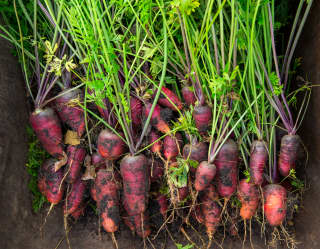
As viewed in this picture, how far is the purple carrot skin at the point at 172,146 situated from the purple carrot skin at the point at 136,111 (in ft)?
0.76

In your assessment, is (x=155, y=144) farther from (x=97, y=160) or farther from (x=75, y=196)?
(x=75, y=196)

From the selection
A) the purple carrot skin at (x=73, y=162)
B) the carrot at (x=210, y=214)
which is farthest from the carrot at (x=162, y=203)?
the purple carrot skin at (x=73, y=162)

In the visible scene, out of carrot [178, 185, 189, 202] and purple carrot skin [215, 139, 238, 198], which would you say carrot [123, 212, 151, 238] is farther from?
purple carrot skin [215, 139, 238, 198]

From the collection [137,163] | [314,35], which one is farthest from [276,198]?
[314,35]

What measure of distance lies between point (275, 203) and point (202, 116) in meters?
0.78

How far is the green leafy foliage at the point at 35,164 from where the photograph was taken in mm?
1892

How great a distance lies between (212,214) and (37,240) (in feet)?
4.15

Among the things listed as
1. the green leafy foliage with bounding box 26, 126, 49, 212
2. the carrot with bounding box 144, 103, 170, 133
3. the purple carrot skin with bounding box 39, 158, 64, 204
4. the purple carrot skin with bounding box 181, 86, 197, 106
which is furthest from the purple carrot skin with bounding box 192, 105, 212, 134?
the green leafy foliage with bounding box 26, 126, 49, 212

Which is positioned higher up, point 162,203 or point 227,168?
point 227,168

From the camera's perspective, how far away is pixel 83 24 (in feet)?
4.94

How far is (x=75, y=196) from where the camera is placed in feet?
6.23

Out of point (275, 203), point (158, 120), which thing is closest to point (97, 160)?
point (158, 120)

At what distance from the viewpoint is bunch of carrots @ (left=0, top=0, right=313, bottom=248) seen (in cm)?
162

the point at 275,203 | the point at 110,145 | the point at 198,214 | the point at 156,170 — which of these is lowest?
the point at 198,214
